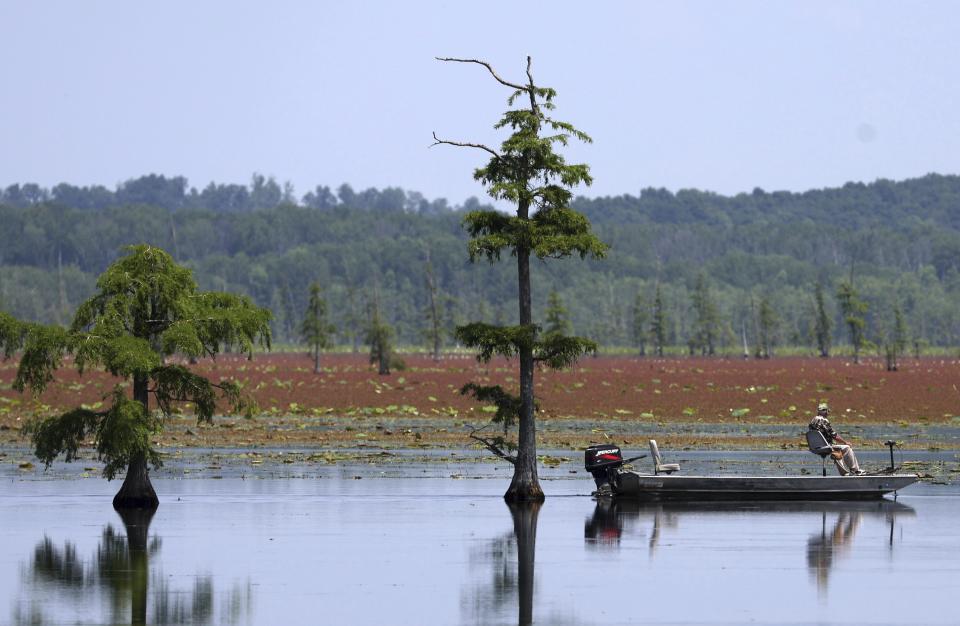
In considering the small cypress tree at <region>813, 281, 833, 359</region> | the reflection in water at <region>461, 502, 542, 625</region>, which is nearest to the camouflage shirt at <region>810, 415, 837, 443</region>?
the reflection in water at <region>461, 502, 542, 625</region>

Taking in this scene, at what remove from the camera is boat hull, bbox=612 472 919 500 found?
3425 centimetres

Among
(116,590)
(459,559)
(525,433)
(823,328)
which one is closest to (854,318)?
(823,328)

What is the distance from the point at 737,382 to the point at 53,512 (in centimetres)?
5622

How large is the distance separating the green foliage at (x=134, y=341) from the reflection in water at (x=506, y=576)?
Answer: 683cm

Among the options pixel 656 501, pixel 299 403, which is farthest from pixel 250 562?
pixel 299 403

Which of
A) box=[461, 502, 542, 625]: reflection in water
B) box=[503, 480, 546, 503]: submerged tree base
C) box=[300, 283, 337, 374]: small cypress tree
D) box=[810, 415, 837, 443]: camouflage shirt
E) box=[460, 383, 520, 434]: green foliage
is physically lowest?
box=[461, 502, 542, 625]: reflection in water

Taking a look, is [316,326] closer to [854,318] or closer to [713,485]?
[854,318]

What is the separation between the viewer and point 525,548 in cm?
2653

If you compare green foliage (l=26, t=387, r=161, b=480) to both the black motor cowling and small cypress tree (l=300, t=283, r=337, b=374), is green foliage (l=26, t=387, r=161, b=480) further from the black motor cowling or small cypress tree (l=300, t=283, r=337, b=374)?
small cypress tree (l=300, t=283, r=337, b=374)

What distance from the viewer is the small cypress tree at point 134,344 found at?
31.1 m

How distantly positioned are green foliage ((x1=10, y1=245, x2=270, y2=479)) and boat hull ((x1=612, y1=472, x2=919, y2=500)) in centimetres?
910

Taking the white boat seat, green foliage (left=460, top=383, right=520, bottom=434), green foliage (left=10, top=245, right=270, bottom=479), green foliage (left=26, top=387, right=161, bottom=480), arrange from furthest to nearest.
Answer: the white boat seat, green foliage (left=460, top=383, right=520, bottom=434), green foliage (left=10, top=245, right=270, bottom=479), green foliage (left=26, top=387, right=161, bottom=480)

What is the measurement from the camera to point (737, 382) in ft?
274

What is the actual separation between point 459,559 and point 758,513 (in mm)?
10176
